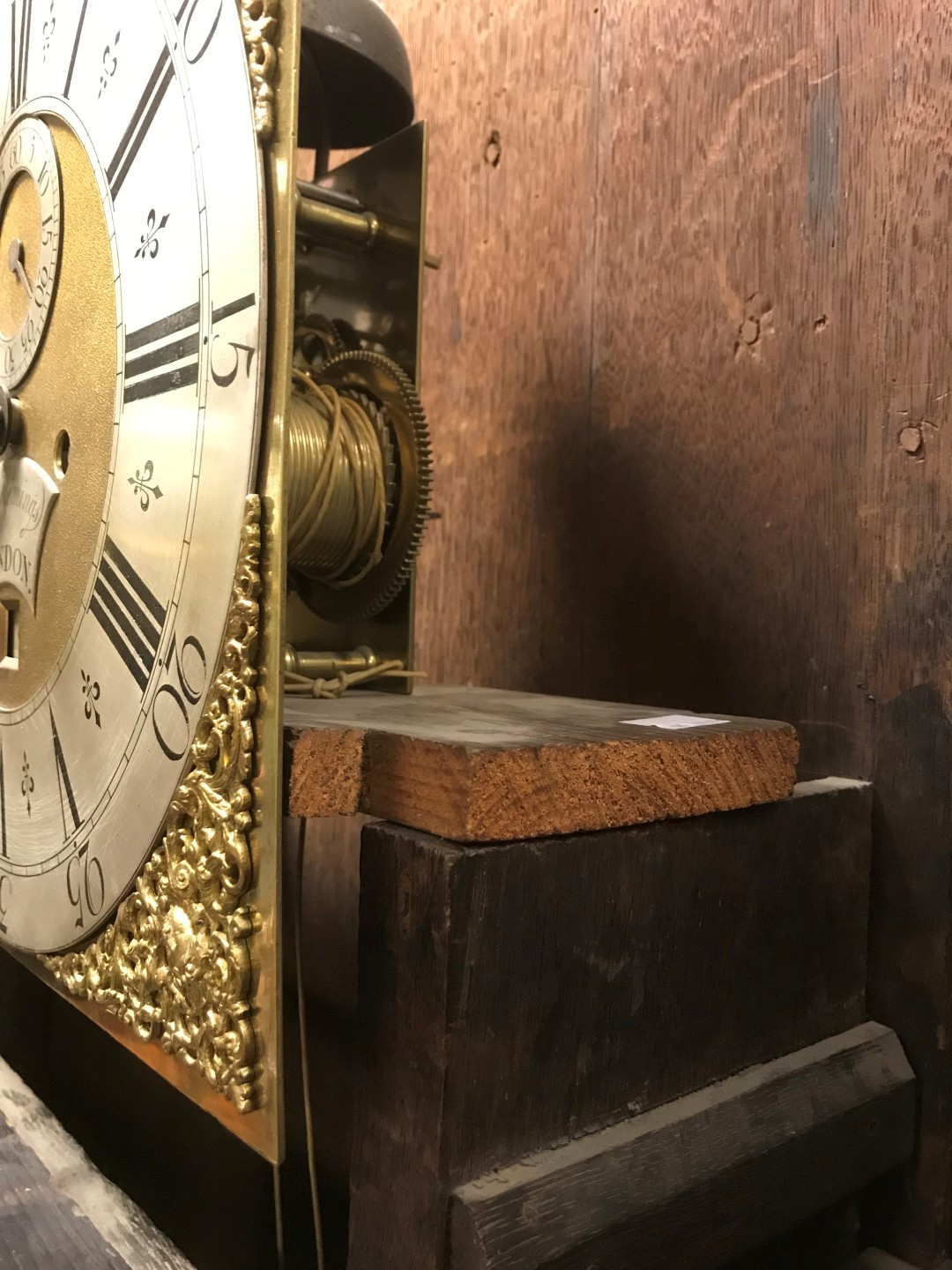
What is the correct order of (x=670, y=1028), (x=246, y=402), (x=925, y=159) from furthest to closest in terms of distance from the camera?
1. (x=925, y=159)
2. (x=670, y=1028)
3. (x=246, y=402)

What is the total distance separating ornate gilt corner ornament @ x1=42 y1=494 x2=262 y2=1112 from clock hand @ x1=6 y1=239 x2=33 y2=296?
16.7 inches

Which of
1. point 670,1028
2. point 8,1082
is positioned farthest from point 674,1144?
point 8,1082

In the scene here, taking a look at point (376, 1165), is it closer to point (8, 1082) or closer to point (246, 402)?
point (246, 402)

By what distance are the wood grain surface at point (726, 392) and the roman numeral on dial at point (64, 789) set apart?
1.75 ft

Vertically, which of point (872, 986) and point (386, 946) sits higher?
point (386, 946)

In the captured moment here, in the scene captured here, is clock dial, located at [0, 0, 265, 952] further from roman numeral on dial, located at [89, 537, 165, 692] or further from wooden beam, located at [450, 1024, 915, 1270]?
wooden beam, located at [450, 1024, 915, 1270]

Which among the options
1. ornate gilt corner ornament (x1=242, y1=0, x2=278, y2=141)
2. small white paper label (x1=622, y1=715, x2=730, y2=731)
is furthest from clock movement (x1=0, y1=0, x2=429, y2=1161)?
small white paper label (x1=622, y1=715, x2=730, y2=731)

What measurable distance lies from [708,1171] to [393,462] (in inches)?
24.6

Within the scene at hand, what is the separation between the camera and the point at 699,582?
99 cm

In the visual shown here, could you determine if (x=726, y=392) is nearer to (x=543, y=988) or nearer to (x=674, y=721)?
(x=674, y=721)

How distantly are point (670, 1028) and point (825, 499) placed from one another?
0.46 meters

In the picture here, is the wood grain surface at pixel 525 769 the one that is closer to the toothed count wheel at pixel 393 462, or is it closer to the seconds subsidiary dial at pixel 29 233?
the toothed count wheel at pixel 393 462

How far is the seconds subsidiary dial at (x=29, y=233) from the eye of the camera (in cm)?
84
